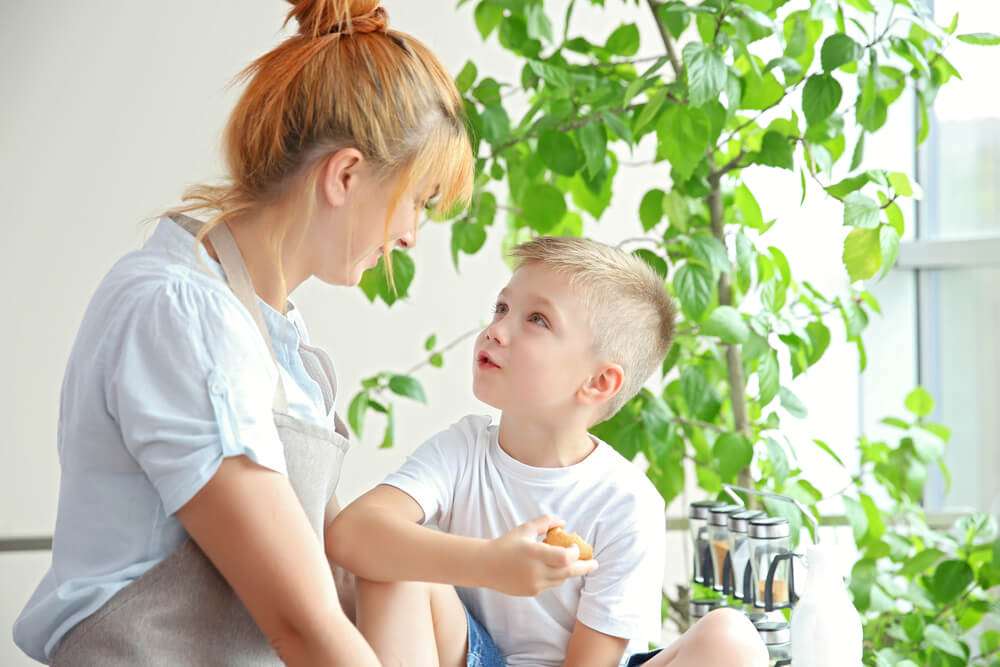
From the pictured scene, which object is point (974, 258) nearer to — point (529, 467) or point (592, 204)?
point (592, 204)

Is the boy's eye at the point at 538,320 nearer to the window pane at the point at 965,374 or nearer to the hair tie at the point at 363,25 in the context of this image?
the hair tie at the point at 363,25

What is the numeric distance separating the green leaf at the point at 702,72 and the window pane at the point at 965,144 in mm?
1302

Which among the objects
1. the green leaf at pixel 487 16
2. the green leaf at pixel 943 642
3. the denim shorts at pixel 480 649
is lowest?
the green leaf at pixel 943 642

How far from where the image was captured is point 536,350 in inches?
46.2

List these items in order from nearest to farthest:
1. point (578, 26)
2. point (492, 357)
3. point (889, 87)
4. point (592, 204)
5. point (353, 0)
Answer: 1. point (353, 0)
2. point (492, 357)
3. point (889, 87)
4. point (592, 204)
5. point (578, 26)

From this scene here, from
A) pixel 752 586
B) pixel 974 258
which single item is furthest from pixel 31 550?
pixel 974 258

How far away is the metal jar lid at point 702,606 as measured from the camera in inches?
52.8

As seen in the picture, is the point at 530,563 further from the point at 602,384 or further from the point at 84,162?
the point at 84,162

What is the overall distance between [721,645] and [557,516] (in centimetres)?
27

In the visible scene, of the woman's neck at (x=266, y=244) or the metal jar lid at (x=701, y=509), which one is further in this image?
the metal jar lid at (x=701, y=509)

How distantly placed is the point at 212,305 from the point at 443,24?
5.06 feet

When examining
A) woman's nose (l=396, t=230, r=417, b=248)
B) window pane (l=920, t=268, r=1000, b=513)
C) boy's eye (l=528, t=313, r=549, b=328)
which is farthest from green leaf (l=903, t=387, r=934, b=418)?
woman's nose (l=396, t=230, r=417, b=248)

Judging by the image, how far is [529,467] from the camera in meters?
1.18

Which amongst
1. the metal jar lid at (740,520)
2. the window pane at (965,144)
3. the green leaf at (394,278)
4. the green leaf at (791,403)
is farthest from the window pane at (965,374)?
the green leaf at (394,278)
